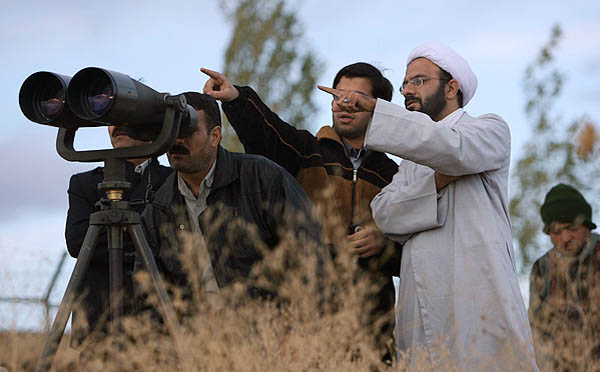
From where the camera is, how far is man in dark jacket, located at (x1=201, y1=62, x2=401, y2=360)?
3219mm

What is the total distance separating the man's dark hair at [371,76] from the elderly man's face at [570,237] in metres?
1.37

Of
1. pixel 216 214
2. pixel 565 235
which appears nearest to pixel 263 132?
pixel 216 214

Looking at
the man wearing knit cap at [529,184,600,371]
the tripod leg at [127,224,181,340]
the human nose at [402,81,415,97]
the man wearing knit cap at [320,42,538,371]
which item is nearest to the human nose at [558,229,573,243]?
the man wearing knit cap at [529,184,600,371]

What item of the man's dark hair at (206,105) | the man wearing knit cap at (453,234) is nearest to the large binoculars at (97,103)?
the man's dark hair at (206,105)

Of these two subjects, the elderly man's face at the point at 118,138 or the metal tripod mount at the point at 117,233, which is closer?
the metal tripod mount at the point at 117,233

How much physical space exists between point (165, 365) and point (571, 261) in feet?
8.19

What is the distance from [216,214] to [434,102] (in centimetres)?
98

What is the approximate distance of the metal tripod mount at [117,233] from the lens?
2.29 meters

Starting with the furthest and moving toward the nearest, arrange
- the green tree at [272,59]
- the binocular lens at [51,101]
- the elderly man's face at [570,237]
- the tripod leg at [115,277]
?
the green tree at [272,59]
the elderly man's face at [570,237]
the binocular lens at [51,101]
the tripod leg at [115,277]

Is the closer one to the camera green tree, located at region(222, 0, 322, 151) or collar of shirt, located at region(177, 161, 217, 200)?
collar of shirt, located at region(177, 161, 217, 200)

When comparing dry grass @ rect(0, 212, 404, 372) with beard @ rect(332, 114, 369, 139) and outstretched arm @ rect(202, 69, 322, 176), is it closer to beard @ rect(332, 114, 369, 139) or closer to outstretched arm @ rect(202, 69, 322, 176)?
outstretched arm @ rect(202, 69, 322, 176)

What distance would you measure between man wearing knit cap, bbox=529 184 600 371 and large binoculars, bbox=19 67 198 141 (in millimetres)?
1919

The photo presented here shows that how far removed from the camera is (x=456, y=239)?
2902 millimetres

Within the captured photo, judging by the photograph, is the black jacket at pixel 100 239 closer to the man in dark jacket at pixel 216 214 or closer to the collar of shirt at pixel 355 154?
the man in dark jacket at pixel 216 214
